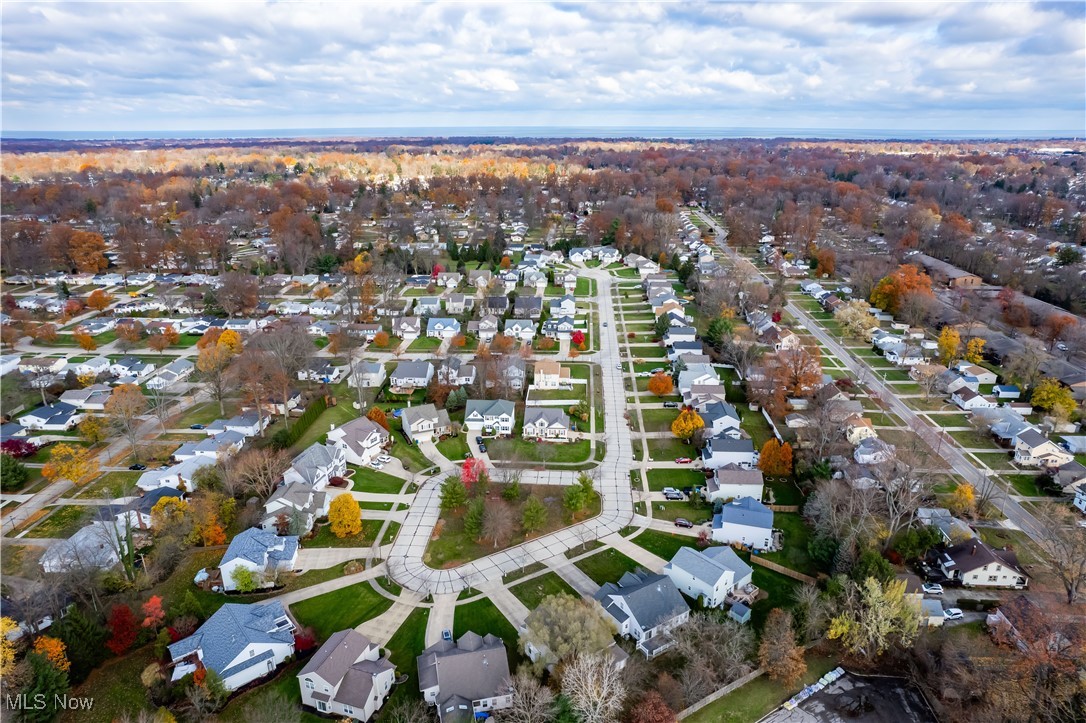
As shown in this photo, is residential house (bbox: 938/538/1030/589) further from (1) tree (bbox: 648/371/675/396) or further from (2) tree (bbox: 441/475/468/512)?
(2) tree (bbox: 441/475/468/512)

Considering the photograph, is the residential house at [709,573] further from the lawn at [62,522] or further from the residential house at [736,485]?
the lawn at [62,522]

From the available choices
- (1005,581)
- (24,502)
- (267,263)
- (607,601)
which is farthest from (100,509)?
(267,263)

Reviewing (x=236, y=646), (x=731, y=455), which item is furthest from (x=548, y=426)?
(x=236, y=646)

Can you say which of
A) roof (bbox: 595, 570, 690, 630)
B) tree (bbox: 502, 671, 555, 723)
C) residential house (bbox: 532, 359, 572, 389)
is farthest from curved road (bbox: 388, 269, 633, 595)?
tree (bbox: 502, 671, 555, 723)

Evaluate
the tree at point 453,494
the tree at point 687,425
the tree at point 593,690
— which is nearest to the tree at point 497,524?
the tree at point 453,494

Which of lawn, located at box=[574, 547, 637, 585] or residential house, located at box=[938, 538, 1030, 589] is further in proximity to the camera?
lawn, located at box=[574, 547, 637, 585]
